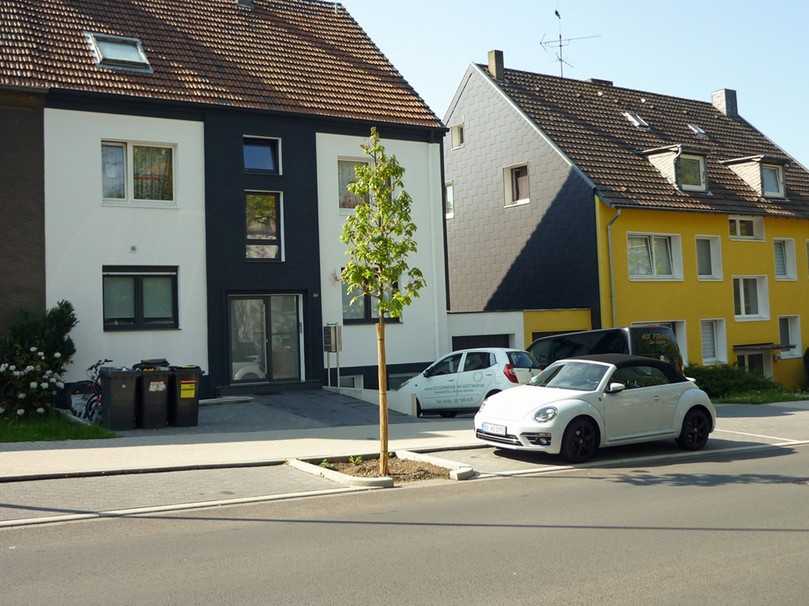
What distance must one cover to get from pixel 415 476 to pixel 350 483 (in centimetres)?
103

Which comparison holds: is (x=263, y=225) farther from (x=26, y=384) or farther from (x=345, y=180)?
(x=26, y=384)

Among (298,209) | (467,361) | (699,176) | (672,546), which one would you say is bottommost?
(672,546)

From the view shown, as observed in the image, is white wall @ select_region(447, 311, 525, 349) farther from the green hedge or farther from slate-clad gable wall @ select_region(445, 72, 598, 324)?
the green hedge

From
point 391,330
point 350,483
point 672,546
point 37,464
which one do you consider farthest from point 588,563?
point 391,330

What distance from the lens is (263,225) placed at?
21.5 metres

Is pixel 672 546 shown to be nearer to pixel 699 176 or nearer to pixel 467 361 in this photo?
pixel 467 361

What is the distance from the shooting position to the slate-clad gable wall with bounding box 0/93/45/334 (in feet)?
59.2

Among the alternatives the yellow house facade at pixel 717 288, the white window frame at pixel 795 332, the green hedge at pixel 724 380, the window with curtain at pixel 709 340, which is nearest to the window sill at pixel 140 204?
the yellow house facade at pixel 717 288

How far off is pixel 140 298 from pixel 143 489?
994 cm

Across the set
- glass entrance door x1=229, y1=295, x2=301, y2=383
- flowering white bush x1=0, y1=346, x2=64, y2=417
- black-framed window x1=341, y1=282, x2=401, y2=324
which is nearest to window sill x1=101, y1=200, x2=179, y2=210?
glass entrance door x1=229, y1=295, x2=301, y2=383

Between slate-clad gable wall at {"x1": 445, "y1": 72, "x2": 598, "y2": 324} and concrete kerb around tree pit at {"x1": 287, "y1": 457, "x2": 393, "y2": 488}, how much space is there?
16730 millimetres

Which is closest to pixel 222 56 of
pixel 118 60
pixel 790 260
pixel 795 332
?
pixel 118 60

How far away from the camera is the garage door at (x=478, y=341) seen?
79.7 ft

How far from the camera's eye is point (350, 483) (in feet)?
34.9
